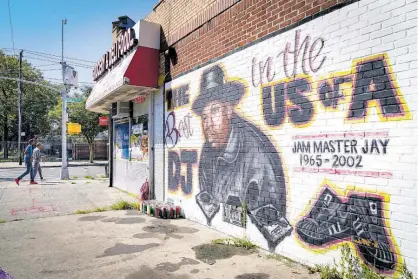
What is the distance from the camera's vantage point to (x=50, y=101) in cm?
4138

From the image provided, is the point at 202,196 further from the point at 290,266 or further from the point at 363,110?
the point at 363,110

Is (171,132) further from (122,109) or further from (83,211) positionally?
(122,109)

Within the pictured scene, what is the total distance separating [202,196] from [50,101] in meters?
41.6

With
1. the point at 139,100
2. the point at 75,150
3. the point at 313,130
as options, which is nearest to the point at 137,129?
the point at 139,100

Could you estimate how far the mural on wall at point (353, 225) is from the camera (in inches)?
124

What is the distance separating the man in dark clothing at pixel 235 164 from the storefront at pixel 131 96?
221 centimetres

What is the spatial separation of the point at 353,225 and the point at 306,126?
1.31 meters

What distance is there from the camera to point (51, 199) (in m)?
9.12

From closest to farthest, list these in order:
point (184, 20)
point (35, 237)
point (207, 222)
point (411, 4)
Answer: point (411, 4), point (35, 237), point (207, 222), point (184, 20)

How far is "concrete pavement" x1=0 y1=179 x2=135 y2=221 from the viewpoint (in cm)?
744

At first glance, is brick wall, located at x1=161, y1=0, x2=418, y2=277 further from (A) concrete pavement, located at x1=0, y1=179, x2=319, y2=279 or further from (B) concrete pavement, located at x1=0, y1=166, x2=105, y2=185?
(B) concrete pavement, located at x1=0, y1=166, x2=105, y2=185

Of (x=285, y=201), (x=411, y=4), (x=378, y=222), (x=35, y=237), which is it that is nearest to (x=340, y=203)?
(x=378, y=222)

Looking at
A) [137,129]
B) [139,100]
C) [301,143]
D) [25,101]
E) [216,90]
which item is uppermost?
[25,101]

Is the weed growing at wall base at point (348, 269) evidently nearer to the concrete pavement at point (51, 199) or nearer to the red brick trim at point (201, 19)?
the red brick trim at point (201, 19)
